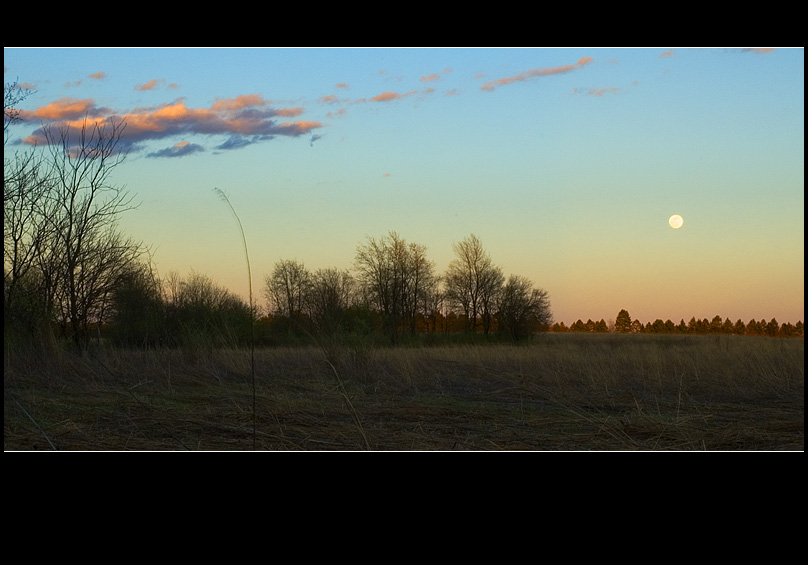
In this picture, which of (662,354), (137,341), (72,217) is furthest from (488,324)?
(72,217)

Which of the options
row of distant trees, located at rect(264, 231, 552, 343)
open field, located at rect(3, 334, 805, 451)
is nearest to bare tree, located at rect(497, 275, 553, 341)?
row of distant trees, located at rect(264, 231, 552, 343)

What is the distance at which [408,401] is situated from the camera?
284 inches

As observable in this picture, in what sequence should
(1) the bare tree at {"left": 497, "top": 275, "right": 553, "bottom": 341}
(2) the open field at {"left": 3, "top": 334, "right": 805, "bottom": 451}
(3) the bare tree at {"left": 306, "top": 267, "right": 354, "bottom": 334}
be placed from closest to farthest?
(2) the open field at {"left": 3, "top": 334, "right": 805, "bottom": 451} → (3) the bare tree at {"left": 306, "top": 267, "right": 354, "bottom": 334} → (1) the bare tree at {"left": 497, "top": 275, "right": 553, "bottom": 341}

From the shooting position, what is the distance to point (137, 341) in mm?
11211

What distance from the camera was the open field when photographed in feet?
17.1

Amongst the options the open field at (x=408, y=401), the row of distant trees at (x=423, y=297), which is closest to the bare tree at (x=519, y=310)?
the row of distant trees at (x=423, y=297)

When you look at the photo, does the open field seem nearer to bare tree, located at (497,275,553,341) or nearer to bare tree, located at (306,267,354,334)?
bare tree, located at (306,267,354,334)

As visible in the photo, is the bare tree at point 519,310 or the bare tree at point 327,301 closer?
the bare tree at point 327,301

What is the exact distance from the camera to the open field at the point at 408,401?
5227 millimetres

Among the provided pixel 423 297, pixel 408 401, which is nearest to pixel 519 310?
pixel 423 297

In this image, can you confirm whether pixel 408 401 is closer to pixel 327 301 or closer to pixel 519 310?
pixel 327 301

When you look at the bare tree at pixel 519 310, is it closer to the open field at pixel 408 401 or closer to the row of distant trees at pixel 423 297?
the row of distant trees at pixel 423 297
